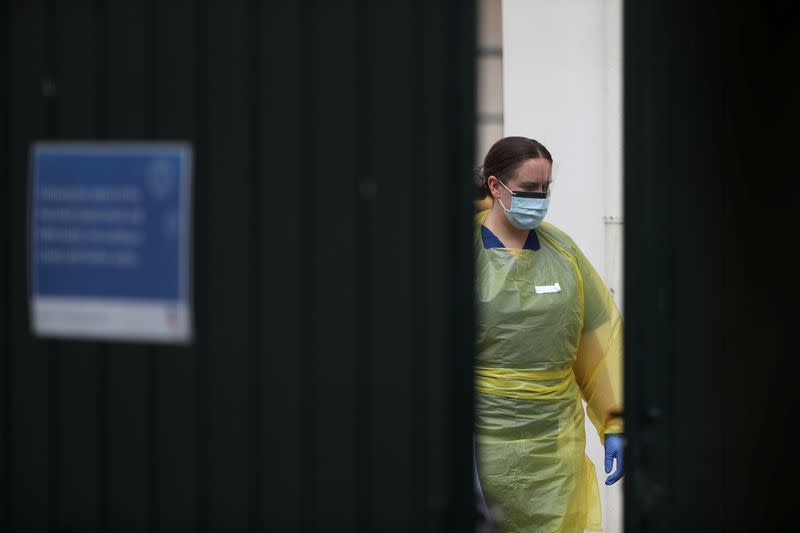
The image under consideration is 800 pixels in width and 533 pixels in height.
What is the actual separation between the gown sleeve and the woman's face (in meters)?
0.30

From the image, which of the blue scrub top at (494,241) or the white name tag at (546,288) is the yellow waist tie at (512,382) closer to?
the white name tag at (546,288)

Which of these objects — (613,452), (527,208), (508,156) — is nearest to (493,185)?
(508,156)

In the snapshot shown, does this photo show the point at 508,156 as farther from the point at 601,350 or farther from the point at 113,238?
the point at 113,238

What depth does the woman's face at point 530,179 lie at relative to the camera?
10.4ft

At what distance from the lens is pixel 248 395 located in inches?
79.5

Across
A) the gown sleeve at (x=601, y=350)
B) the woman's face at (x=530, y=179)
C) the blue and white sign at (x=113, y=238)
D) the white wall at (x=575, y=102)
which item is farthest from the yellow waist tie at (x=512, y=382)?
the blue and white sign at (x=113, y=238)

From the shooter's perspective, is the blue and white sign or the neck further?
the neck

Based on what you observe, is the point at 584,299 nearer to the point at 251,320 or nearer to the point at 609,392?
the point at 609,392

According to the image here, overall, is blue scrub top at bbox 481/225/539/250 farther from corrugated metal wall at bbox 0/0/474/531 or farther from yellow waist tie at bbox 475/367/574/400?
corrugated metal wall at bbox 0/0/474/531

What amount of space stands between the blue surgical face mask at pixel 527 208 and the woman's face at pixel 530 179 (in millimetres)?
41

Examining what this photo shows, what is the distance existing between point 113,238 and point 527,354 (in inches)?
57.9

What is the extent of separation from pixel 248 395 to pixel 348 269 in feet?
1.05

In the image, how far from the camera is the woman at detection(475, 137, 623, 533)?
312cm

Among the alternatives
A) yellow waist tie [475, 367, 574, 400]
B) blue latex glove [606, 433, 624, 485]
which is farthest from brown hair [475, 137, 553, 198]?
blue latex glove [606, 433, 624, 485]
